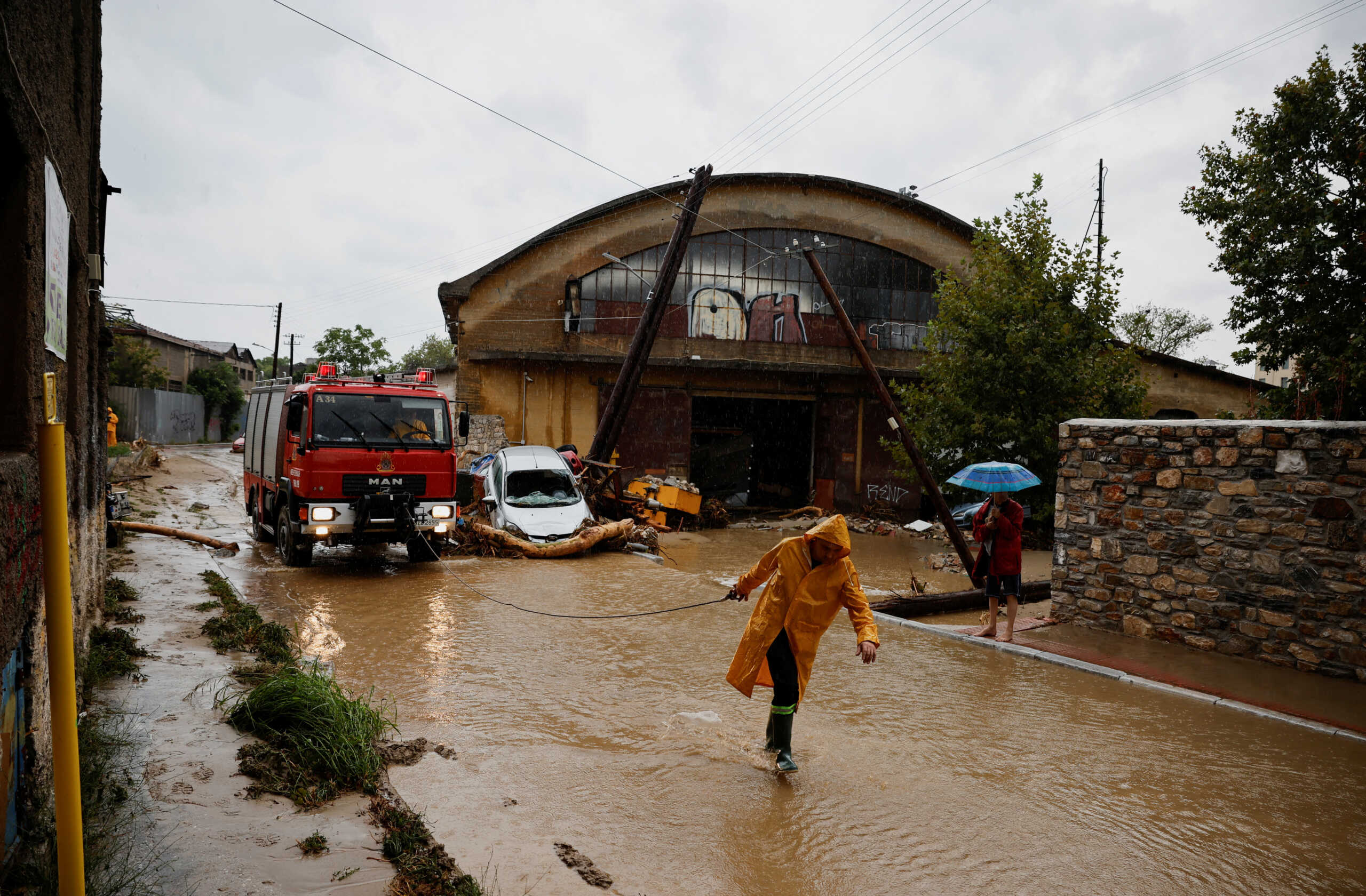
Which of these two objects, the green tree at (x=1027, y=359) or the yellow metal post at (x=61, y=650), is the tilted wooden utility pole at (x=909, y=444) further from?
the yellow metal post at (x=61, y=650)

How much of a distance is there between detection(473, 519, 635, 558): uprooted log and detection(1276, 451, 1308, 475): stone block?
9962 millimetres

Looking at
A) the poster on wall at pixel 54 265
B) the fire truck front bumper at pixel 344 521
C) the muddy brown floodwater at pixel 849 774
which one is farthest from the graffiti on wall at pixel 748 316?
the poster on wall at pixel 54 265

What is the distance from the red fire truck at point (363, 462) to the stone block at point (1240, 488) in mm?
9377

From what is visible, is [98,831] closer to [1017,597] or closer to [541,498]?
[1017,597]

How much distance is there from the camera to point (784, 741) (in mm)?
5273

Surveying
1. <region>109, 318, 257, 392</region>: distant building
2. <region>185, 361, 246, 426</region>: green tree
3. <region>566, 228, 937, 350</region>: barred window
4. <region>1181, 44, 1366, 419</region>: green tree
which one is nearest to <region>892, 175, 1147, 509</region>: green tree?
<region>1181, 44, 1366, 419</region>: green tree

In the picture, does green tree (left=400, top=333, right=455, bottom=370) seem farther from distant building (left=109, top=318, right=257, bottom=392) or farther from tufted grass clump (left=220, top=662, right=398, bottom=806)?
tufted grass clump (left=220, top=662, right=398, bottom=806)

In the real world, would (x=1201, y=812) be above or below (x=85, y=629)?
below

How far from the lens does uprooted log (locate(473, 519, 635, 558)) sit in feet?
46.3

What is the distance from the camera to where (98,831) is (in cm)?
356

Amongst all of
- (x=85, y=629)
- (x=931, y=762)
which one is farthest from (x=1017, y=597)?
(x=85, y=629)

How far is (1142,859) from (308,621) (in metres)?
8.02

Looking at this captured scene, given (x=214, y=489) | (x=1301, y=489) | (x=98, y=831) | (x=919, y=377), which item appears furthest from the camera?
(x=919, y=377)

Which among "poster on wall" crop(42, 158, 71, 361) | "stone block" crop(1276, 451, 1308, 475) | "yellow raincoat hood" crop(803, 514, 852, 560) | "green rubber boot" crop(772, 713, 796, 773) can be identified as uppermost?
"poster on wall" crop(42, 158, 71, 361)
